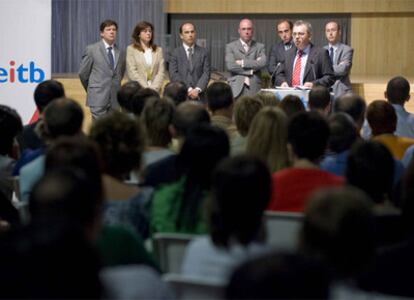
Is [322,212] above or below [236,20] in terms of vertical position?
below

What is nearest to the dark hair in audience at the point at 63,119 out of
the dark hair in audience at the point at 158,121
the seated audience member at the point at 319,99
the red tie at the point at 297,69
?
the dark hair in audience at the point at 158,121

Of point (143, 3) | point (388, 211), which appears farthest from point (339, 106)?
point (143, 3)

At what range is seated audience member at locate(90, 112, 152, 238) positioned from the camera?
3.56 meters

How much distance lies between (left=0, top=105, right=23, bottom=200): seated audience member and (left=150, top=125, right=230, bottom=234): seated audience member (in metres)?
1.42

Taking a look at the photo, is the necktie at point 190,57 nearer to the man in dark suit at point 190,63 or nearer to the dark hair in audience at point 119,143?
the man in dark suit at point 190,63

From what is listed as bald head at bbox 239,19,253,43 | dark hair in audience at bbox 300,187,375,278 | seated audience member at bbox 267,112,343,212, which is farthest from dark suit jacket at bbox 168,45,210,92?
dark hair in audience at bbox 300,187,375,278

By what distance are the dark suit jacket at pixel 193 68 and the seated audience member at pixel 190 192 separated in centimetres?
640

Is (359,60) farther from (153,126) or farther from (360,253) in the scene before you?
(360,253)

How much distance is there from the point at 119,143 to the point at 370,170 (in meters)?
1.07

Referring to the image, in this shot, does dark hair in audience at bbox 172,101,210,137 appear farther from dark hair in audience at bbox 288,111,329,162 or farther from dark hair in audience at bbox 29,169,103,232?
dark hair in audience at bbox 29,169,103,232

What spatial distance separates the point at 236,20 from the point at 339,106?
8277mm

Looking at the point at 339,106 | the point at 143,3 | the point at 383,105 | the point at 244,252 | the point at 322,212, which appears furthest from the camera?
the point at 143,3

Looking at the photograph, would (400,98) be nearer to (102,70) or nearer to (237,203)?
(102,70)

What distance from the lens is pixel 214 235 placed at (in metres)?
2.73
